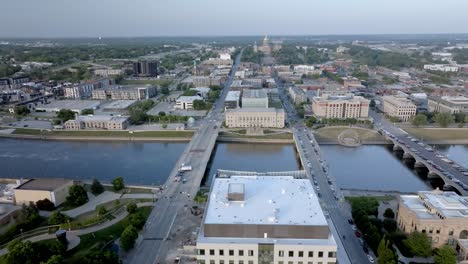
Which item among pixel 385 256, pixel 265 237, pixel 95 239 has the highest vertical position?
pixel 265 237

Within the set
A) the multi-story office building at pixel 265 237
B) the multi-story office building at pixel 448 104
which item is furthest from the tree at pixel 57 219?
the multi-story office building at pixel 448 104

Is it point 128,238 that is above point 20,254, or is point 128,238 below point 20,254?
below

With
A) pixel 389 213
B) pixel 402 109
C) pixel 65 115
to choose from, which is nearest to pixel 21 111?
pixel 65 115

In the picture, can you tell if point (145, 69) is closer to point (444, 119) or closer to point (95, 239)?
point (444, 119)

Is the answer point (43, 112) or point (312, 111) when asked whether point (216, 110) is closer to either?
point (312, 111)

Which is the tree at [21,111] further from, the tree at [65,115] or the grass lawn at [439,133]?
the grass lawn at [439,133]
